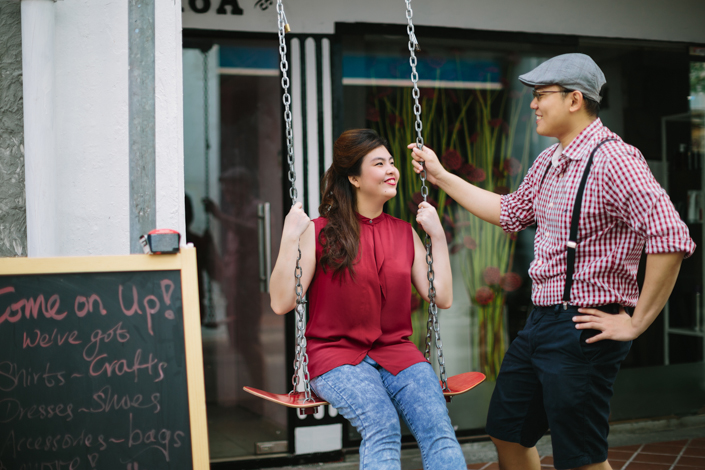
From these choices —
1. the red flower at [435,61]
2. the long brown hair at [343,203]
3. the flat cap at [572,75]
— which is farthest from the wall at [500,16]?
the flat cap at [572,75]

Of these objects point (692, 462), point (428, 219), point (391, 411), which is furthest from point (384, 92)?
point (692, 462)

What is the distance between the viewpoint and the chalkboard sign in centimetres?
223

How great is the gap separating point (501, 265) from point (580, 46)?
5.72ft

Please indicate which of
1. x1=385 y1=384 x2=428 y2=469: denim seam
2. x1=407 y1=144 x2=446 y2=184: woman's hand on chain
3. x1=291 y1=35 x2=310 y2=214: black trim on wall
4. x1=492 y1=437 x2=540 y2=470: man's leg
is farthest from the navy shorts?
x1=291 y1=35 x2=310 y2=214: black trim on wall

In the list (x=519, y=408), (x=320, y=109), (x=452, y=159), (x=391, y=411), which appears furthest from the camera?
(x=452, y=159)

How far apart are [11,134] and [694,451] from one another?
4.56 meters

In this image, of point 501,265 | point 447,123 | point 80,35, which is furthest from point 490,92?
point 80,35

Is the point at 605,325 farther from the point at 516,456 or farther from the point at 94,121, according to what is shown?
the point at 94,121

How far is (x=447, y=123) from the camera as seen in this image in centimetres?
473

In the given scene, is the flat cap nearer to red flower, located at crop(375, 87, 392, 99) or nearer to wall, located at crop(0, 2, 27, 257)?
red flower, located at crop(375, 87, 392, 99)

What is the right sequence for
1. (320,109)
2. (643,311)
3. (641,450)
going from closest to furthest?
1. (643,311)
2. (320,109)
3. (641,450)

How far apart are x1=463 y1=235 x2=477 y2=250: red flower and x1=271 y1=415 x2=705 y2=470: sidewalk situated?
4.56 feet

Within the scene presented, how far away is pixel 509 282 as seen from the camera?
488 cm

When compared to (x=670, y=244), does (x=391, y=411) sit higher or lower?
lower
